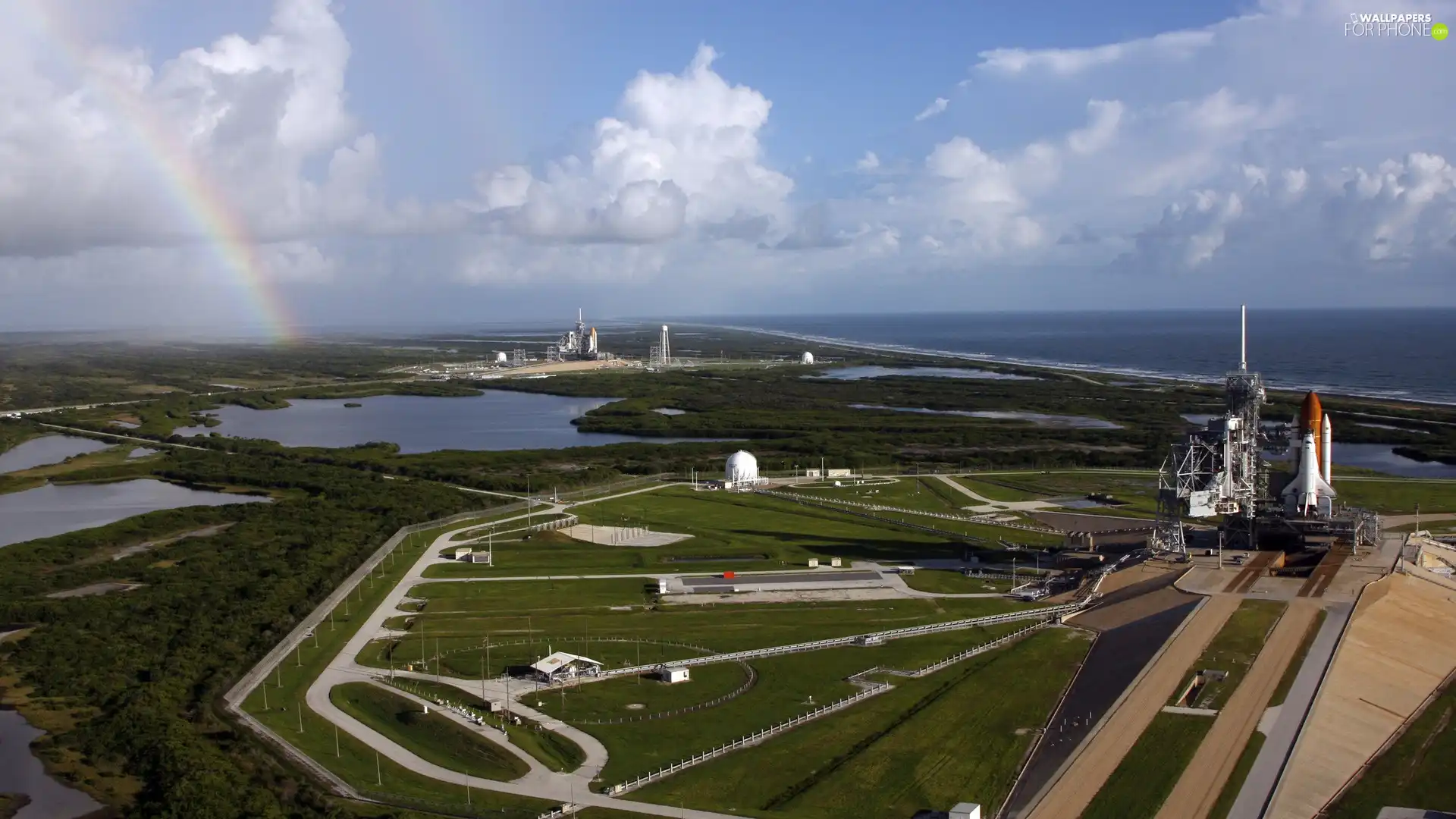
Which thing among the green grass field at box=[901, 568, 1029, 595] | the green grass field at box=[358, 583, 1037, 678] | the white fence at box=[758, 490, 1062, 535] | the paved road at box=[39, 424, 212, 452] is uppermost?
the paved road at box=[39, 424, 212, 452]

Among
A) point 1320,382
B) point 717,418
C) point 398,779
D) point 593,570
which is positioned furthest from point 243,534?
point 1320,382

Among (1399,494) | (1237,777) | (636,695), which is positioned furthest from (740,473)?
(1237,777)

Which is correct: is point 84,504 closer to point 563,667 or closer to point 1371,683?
point 563,667

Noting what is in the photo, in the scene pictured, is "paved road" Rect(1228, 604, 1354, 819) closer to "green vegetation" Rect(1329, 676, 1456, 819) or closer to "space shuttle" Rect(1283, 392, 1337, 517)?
"green vegetation" Rect(1329, 676, 1456, 819)

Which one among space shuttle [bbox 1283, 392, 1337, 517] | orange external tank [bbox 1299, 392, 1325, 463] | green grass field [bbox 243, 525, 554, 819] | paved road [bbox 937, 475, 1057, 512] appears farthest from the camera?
paved road [bbox 937, 475, 1057, 512]

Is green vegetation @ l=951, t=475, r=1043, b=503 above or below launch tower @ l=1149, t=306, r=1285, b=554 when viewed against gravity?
below

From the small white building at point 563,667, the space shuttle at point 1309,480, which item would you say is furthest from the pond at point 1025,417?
the small white building at point 563,667

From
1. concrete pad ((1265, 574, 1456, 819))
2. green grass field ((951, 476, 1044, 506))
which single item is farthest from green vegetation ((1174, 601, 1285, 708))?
green grass field ((951, 476, 1044, 506))

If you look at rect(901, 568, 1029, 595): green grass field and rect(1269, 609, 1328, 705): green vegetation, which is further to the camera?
rect(901, 568, 1029, 595): green grass field
